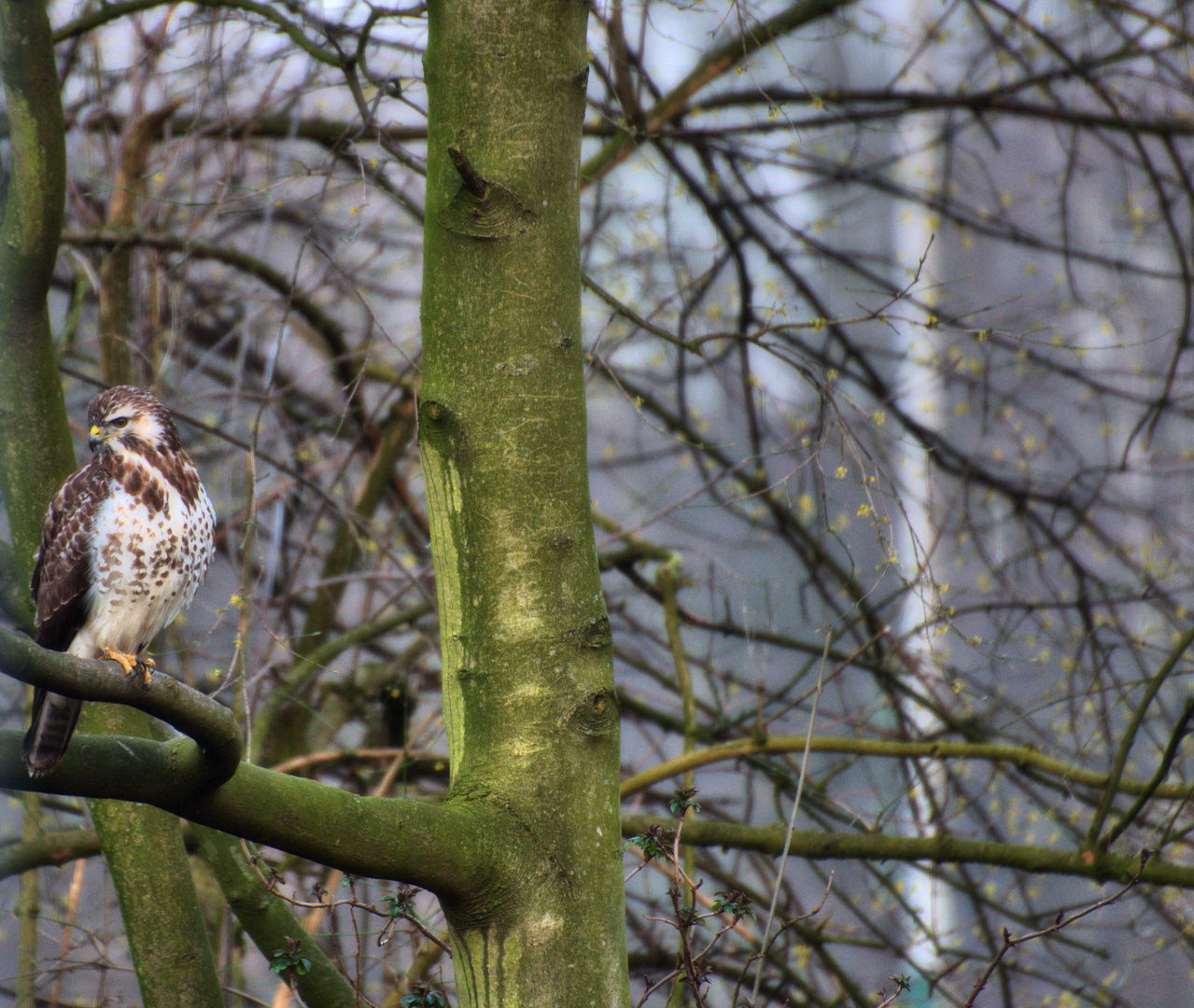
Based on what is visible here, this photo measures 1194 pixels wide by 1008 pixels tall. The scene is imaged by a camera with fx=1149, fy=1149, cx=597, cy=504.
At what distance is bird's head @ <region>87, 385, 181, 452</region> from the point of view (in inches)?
87.6

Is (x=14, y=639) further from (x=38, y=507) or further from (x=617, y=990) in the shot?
(x=38, y=507)

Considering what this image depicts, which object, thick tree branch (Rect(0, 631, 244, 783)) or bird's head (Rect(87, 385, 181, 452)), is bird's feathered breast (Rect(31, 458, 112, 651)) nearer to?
bird's head (Rect(87, 385, 181, 452))

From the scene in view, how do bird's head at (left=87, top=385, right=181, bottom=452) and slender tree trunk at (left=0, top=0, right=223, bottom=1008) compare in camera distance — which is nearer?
slender tree trunk at (left=0, top=0, right=223, bottom=1008)

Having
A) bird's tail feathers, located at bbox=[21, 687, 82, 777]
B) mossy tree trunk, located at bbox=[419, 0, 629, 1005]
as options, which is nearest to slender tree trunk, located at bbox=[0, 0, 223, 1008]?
bird's tail feathers, located at bbox=[21, 687, 82, 777]

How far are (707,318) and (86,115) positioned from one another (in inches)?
86.3

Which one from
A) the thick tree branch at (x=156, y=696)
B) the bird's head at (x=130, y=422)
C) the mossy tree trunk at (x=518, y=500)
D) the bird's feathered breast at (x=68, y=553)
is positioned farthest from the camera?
the bird's head at (x=130, y=422)

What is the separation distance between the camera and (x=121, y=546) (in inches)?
81.6

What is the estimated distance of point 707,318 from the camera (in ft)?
14.1

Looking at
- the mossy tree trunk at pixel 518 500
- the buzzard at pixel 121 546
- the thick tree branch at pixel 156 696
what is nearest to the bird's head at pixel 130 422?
the buzzard at pixel 121 546

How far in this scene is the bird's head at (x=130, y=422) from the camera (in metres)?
2.22

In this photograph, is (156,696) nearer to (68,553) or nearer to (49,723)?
(49,723)

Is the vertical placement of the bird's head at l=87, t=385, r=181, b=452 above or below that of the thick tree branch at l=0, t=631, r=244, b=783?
above

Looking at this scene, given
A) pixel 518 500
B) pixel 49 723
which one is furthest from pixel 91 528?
pixel 518 500

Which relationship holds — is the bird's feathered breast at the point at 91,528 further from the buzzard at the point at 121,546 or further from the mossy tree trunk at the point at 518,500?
the mossy tree trunk at the point at 518,500
